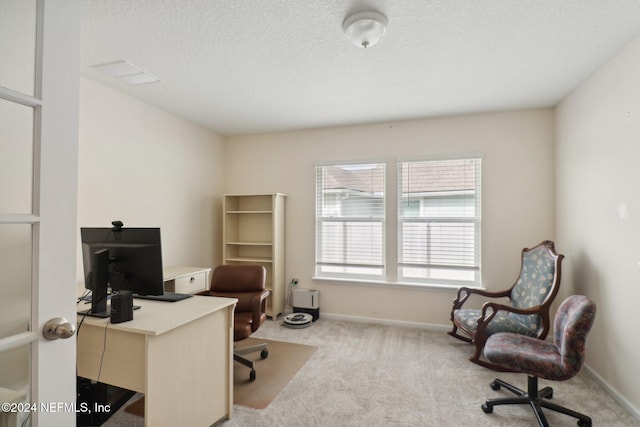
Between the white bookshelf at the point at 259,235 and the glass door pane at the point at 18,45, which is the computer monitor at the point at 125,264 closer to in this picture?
the glass door pane at the point at 18,45

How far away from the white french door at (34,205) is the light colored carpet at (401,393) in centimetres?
146

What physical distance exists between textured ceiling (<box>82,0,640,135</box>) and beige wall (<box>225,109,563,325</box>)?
357 mm

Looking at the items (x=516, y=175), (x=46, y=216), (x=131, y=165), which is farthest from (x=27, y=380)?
(x=516, y=175)

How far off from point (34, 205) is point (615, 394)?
12.1 feet

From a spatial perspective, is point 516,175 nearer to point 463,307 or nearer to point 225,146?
point 463,307

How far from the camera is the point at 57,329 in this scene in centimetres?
91

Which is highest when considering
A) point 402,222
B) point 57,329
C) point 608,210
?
point 608,210

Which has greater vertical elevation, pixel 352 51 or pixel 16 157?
pixel 352 51

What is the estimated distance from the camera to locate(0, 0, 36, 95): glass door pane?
0.85 metres

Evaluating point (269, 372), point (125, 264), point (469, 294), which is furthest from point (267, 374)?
point (469, 294)

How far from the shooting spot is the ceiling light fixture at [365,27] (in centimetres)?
188

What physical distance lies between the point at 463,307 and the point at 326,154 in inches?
102

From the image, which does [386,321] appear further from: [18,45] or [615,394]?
[18,45]

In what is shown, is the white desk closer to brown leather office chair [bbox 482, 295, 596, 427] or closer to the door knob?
the door knob
